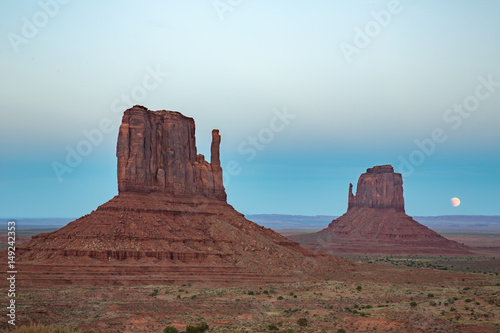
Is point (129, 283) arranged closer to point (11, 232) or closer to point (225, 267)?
point (225, 267)

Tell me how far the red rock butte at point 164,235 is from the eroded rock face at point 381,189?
88.6 m

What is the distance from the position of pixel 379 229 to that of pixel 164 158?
9757 centimetres

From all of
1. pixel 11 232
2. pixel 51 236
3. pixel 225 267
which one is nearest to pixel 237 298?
pixel 225 267

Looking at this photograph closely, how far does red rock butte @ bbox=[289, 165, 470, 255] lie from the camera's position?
529ft

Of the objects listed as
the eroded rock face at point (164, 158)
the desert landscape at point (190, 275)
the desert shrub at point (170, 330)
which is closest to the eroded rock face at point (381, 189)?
the desert landscape at point (190, 275)

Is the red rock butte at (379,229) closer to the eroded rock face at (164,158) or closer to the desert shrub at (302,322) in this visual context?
the eroded rock face at (164,158)

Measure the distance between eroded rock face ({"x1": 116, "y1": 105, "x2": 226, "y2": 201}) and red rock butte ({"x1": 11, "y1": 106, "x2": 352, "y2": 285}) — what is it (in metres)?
0.15

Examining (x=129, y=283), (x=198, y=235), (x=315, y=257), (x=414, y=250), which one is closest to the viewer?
(x=129, y=283)

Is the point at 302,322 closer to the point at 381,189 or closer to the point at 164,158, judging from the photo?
the point at 164,158

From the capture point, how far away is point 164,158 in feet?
303

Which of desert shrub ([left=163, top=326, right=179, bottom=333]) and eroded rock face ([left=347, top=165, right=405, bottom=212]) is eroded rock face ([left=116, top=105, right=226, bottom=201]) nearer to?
desert shrub ([left=163, top=326, right=179, bottom=333])

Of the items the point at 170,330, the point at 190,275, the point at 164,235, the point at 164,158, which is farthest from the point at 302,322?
the point at 164,158

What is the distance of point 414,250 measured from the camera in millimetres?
158375

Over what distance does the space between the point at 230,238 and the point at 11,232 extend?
46.0 meters
